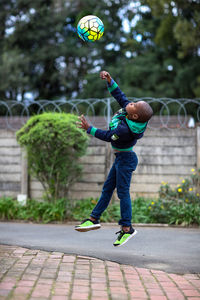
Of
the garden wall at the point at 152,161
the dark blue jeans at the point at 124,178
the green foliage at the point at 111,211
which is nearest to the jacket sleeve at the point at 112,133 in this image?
the dark blue jeans at the point at 124,178

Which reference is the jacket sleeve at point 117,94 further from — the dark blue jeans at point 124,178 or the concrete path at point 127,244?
the concrete path at point 127,244

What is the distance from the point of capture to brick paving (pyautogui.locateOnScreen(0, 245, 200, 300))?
326 cm

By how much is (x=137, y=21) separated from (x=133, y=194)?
1294 cm

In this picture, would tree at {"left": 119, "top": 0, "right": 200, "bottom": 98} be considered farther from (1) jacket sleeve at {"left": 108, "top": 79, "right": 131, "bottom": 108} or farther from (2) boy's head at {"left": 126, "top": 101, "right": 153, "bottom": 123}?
(2) boy's head at {"left": 126, "top": 101, "right": 153, "bottom": 123}

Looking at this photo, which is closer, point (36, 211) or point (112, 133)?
point (112, 133)

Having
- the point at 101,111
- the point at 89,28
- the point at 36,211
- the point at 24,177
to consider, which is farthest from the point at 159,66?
the point at 89,28

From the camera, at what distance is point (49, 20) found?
1881 cm

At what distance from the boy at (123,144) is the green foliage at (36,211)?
8.48 feet

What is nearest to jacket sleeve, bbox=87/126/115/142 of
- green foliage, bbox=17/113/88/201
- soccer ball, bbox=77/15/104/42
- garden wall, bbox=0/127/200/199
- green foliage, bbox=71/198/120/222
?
soccer ball, bbox=77/15/104/42

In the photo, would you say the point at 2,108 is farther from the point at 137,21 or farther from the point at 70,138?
the point at 70,138

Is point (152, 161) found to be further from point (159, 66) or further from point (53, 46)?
point (53, 46)

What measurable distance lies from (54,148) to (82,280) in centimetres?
382

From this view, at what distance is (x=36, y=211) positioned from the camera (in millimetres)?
7027

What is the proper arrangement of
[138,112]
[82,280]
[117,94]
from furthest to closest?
[117,94] → [138,112] → [82,280]
